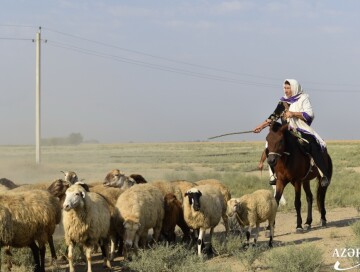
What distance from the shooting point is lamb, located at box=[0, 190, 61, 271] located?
940 centimetres

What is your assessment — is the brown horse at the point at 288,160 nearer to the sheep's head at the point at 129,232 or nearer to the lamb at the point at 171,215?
the lamb at the point at 171,215

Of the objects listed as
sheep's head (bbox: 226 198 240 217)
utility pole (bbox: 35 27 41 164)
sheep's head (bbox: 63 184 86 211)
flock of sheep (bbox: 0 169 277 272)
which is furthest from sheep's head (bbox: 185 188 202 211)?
utility pole (bbox: 35 27 41 164)

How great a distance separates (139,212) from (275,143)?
4112 mm

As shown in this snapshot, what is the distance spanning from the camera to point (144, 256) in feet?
31.3

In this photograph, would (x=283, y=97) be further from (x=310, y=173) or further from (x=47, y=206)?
(x=47, y=206)

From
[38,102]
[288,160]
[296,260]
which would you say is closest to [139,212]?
[296,260]

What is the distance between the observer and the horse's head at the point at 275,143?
43.5 ft

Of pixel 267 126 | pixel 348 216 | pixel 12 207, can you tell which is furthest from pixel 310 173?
pixel 12 207

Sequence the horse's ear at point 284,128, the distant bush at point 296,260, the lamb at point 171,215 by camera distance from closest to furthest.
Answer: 1. the distant bush at point 296,260
2. the lamb at point 171,215
3. the horse's ear at point 284,128

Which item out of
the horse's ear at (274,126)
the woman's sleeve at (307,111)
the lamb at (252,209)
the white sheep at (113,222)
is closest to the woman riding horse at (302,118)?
the woman's sleeve at (307,111)

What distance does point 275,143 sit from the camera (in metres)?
13.3

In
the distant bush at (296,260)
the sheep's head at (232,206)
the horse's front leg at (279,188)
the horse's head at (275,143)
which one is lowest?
the distant bush at (296,260)

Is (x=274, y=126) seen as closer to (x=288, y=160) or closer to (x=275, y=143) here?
(x=275, y=143)

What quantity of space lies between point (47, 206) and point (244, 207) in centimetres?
420
